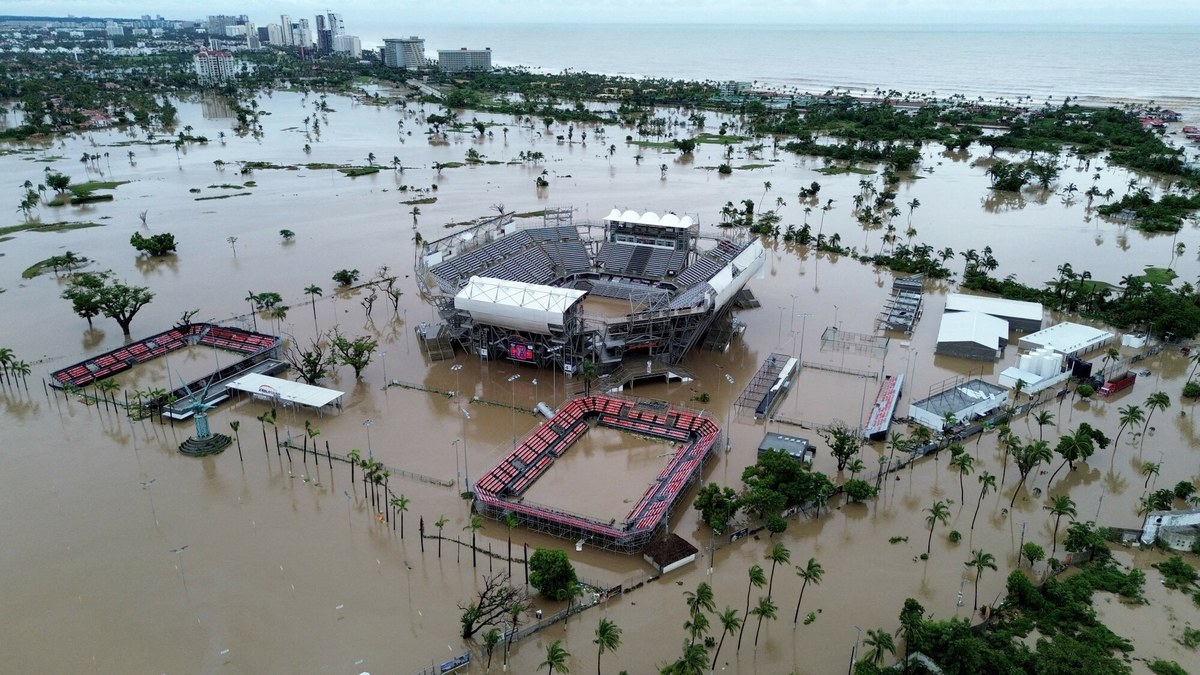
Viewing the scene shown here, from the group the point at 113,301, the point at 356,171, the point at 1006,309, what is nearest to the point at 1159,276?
the point at 1006,309

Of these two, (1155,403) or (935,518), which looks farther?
(1155,403)

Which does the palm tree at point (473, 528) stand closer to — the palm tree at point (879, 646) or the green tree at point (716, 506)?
the green tree at point (716, 506)

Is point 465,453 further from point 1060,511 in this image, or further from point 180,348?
point 1060,511

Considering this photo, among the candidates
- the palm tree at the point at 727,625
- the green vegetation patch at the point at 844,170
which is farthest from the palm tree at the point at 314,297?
the green vegetation patch at the point at 844,170

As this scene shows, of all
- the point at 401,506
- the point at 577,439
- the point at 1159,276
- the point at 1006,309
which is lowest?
the point at 577,439

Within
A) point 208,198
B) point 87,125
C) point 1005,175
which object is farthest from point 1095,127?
point 87,125

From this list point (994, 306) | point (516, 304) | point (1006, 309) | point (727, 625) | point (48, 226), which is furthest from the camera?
point (48, 226)

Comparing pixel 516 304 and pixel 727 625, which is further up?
pixel 516 304
